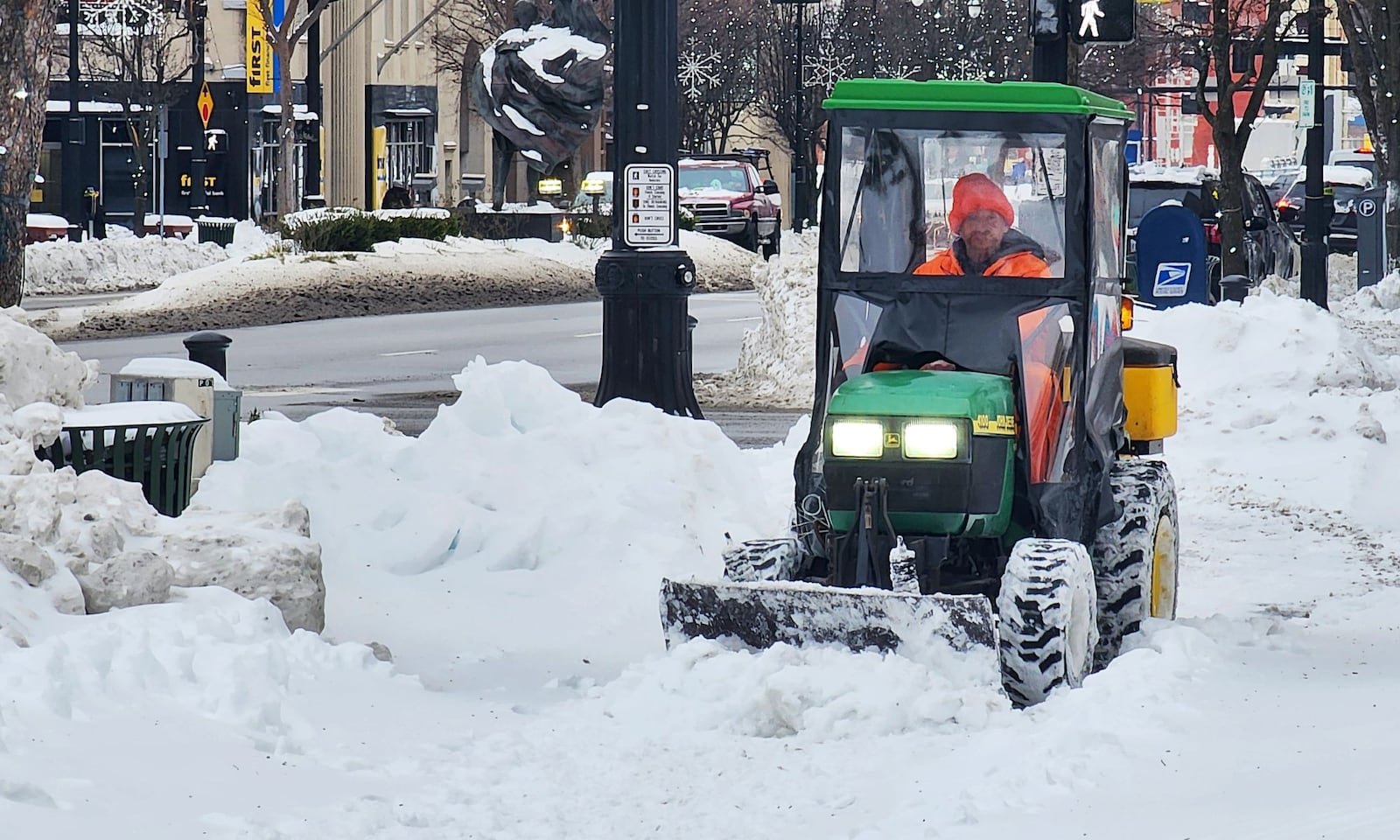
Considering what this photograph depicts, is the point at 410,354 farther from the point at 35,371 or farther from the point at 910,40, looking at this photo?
the point at 910,40

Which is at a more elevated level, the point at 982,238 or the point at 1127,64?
the point at 1127,64

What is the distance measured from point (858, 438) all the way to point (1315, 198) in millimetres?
22450

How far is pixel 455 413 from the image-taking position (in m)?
9.73

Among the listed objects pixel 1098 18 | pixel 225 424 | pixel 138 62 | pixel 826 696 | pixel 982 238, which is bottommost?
pixel 826 696

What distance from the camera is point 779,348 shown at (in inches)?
723

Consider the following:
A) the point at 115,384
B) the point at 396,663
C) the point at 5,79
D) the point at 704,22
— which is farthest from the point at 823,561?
the point at 704,22

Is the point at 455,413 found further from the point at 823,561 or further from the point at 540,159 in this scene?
the point at 540,159

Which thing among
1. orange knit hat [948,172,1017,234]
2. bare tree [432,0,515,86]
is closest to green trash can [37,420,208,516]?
orange knit hat [948,172,1017,234]

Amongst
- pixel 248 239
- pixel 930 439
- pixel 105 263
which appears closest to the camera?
pixel 930 439

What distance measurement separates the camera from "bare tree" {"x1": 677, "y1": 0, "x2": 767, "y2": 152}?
64.1 metres

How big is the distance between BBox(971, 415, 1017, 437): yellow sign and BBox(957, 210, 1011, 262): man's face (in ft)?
2.20

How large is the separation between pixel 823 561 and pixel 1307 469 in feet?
19.0

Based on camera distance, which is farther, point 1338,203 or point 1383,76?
point 1338,203

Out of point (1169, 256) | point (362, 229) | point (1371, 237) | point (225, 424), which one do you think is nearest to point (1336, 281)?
point (1371, 237)
